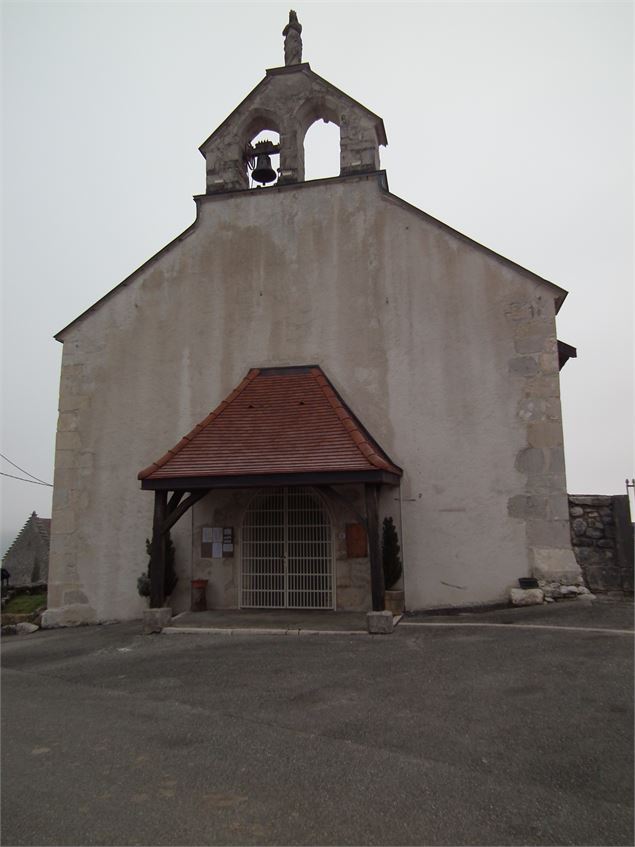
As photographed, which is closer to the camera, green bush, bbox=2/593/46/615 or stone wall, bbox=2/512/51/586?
green bush, bbox=2/593/46/615

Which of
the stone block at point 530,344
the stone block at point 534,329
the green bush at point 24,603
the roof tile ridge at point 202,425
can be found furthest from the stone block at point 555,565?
the green bush at point 24,603

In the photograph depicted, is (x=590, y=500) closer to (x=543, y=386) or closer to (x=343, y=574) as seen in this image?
(x=543, y=386)

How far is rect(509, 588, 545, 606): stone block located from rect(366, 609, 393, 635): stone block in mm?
2235

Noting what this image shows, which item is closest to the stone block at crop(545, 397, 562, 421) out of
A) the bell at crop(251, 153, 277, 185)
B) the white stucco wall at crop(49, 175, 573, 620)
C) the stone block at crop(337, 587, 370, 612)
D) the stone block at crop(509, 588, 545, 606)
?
the white stucco wall at crop(49, 175, 573, 620)

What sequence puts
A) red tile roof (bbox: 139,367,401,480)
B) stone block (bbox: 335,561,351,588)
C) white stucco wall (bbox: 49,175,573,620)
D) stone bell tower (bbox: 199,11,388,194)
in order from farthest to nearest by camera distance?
stone bell tower (bbox: 199,11,388,194)
stone block (bbox: 335,561,351,588)
white stucco wall (bbox: 49,175,573,620)
red tile roof (bbox: 139,367,401,480)

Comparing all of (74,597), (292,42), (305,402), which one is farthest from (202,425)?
(292,42)

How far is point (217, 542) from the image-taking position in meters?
10.4

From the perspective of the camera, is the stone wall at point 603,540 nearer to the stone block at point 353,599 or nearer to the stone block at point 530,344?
the stone block at point 530,344

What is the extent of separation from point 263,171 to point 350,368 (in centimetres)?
442

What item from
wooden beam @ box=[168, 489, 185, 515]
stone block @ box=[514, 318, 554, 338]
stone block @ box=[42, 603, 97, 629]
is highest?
stone block @ box=[514, 318, 554, 338]

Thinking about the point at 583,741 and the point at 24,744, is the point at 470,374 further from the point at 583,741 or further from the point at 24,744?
the point at 24,744

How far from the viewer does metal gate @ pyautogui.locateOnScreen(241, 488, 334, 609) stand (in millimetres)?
10102

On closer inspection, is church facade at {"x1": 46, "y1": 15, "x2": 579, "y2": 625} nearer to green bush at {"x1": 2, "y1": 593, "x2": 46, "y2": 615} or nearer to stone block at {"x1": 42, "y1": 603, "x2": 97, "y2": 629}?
stone block at {"x1": 42, "y1": 603, "x2": 97, "y2": 629}

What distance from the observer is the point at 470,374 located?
10039mm
